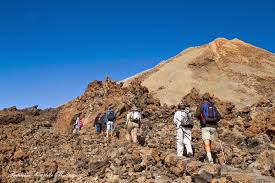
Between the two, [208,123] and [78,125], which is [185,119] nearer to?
[208,123]

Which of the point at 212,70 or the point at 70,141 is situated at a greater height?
the point at 212,70

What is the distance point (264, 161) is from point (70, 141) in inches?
353

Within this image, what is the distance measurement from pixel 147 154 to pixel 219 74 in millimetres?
41160

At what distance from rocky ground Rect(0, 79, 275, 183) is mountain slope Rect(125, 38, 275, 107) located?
1848 cm

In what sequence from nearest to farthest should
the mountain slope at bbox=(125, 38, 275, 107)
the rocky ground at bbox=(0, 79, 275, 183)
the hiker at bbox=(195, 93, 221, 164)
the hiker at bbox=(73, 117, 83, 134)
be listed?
the rocky ground at bbox=(0, 79, 275, 183)
the hiker at bbox=(195, 93, 221, 164)
the hiker at bbox=(73, 117, 83, 134)
the mountain slope at bbox=(125, 38, 275, 107)

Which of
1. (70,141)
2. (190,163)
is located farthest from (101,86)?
(190,163)

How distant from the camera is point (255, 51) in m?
59.8

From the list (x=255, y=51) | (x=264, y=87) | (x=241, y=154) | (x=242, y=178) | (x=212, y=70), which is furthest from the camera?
(x=255, y=51)

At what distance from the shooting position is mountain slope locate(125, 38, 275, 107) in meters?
45.2

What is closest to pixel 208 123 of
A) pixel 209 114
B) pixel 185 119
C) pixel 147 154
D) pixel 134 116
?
pixel 209 114

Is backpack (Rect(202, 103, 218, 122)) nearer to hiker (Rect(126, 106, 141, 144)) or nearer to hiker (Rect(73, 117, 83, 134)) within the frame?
hiker (Rect(126, 106, 141, 144))

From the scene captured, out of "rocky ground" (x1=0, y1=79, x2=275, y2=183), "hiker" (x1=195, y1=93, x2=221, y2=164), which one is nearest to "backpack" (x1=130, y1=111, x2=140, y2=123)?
"rocky ground" (x1=0, y1=79, x2=275, y2=183)

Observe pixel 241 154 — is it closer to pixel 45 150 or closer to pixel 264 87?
pixel 45 150

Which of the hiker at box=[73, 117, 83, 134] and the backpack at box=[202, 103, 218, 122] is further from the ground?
the hiker at box=[73, 117, 83, 134]
